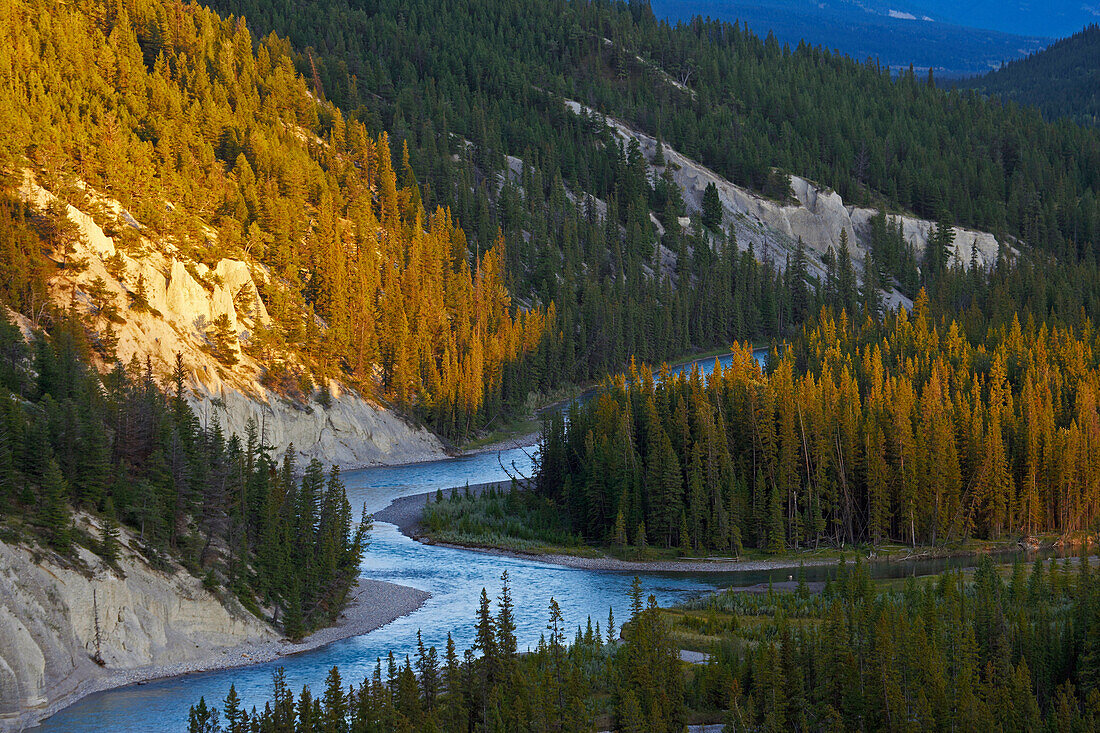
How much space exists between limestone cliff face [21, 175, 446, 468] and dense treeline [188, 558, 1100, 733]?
60832mm

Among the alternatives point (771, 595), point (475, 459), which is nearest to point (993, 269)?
point (475, 459)

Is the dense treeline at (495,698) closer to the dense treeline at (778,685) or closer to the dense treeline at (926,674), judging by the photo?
the dense treeline at (778,685)

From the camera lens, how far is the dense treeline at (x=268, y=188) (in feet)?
350

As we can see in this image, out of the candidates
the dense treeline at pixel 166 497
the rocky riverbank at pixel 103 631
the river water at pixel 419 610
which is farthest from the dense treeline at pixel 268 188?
the rocky riverbank at pixel 103 631

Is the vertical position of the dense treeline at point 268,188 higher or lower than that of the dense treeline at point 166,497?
higher

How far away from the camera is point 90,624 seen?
45.8 metres

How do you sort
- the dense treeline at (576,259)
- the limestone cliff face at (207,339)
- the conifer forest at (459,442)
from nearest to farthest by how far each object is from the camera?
the conifer forest at (459,442)
the limestone cliff face at (207,339)
the dense treeline at (576,259)

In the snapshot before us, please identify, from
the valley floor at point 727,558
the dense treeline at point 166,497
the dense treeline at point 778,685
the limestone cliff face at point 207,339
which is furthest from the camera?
the limestone cliff face at point 207,339

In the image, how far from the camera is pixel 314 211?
5354 inches

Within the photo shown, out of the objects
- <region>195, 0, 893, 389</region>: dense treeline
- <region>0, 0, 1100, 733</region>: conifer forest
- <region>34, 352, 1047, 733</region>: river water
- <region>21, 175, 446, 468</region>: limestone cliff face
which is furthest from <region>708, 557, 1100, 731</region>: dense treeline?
<region>195, 0, 893, 389</region>: dense treeline

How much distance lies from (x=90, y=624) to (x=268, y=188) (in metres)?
87.3

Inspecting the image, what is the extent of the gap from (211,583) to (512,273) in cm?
12298

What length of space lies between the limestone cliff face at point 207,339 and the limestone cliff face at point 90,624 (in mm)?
44678

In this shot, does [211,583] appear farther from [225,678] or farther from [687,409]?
[687,409]
